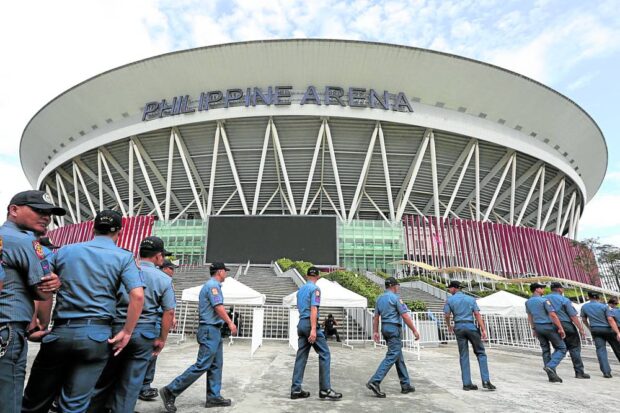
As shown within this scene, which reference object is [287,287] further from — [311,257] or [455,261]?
[455,261]

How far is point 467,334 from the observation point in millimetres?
5934

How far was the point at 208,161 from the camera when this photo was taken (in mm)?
35969

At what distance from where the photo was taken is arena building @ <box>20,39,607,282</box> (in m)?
31.3

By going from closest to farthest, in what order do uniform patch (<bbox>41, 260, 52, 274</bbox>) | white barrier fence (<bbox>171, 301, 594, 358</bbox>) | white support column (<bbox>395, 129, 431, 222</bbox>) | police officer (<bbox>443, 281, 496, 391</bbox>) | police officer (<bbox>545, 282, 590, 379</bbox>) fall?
uniform patch (<bbox>41, 260, 52, 274</bbox>), police officer (<bbox>443, 281, 496, 391</bbox>), police officer (<bbox>545, 282, 590, 379</bbox>), white barrier fence (<bbox>171, 301, 594, 358</bbox>), white support column (<bbox>395, 129, 431, 222</bbox>)

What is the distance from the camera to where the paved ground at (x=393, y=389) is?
4470mm

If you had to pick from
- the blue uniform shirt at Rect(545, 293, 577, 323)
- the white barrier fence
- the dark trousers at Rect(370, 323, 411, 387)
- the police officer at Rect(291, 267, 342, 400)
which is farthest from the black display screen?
the police officer at Rect(291, 267, 342, 400)

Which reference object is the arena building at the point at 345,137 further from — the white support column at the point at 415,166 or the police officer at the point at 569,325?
the police officer at the point at 569,325

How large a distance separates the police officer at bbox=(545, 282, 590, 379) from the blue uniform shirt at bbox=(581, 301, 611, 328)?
0.72m

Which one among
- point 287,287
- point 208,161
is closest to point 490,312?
point 287,287

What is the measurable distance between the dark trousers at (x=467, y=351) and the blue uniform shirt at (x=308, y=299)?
253 cm

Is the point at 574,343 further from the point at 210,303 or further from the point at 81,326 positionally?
the point at 81,326

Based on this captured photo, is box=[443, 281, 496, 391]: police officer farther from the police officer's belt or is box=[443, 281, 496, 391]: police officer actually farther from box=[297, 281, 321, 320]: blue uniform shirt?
the police officer's belt

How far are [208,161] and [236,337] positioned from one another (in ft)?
84.1

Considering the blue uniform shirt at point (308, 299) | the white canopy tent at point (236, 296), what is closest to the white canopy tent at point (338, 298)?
the white canopy tent at point (236, 296)
